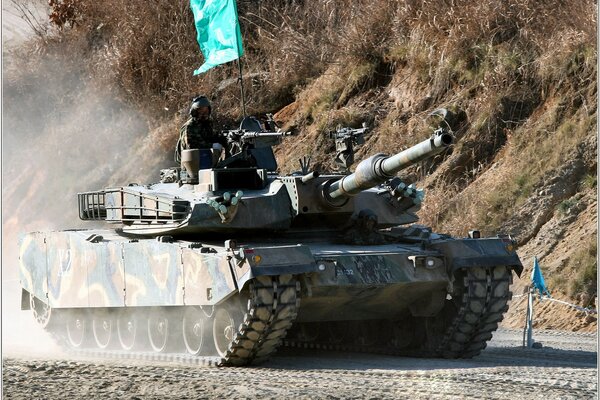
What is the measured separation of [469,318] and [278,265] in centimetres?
263

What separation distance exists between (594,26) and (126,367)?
1101 centimetres

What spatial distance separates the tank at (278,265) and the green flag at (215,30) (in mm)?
5648

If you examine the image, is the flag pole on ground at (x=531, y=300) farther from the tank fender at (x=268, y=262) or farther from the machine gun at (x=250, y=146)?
the machine gun at (x=250, y=146)

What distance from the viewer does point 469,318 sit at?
14.9 m

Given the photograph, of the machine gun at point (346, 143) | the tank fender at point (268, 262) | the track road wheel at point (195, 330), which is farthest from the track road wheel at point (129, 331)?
the machine gun at point (346, 143)

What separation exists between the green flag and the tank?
18.5 feet

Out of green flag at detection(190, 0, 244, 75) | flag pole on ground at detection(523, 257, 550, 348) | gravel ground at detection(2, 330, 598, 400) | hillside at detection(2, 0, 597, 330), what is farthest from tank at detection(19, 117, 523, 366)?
green flag at detection(190, 0, 244, 75)

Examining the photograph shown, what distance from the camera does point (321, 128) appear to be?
2675cm

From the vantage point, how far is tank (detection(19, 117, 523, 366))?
553 inches

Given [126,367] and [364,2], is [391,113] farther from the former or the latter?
[126,367]

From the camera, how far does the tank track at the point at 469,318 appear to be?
14844 millimetres

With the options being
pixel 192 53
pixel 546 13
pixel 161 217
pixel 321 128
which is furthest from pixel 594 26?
pixel 192 53

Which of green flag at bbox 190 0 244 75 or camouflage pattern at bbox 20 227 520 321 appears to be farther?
green flag at bbox 190 0 244 75

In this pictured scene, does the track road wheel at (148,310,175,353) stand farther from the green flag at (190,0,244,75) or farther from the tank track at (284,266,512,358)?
the green flag at (190,0,244,75)
